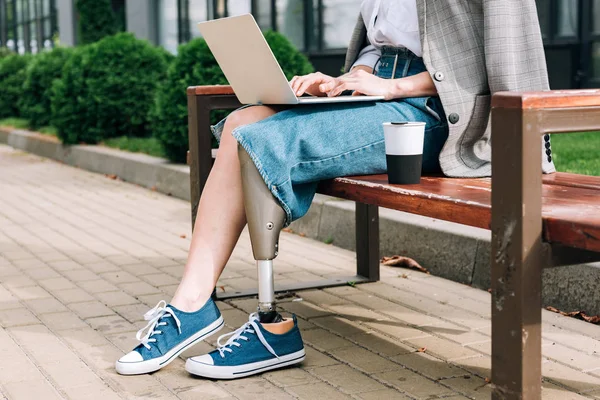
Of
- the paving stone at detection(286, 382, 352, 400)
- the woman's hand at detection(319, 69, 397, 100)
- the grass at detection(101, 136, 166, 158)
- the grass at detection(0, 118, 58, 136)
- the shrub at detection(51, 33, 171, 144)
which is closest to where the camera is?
the paving stone at detection(286, 382, 352, 400)

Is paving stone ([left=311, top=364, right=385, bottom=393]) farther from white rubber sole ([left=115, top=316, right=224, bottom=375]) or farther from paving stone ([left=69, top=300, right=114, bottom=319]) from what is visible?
paving stone ([left=69, top=300, right=114, bottom=319])

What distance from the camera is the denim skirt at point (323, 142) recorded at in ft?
9.08

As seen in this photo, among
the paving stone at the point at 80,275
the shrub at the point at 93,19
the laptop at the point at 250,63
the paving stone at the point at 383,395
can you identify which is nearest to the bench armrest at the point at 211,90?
the laptop at the point at 250,63

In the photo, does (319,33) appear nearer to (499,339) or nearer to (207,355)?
(207,355)

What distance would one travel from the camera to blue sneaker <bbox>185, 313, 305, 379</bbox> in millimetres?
2889

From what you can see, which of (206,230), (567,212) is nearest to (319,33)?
(206,230)

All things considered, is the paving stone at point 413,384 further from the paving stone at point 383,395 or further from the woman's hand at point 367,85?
the woman's hand at point 367,85

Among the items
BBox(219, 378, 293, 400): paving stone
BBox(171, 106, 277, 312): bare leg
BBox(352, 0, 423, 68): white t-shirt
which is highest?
BBox(352, 0, 423, 68): white t-shirt

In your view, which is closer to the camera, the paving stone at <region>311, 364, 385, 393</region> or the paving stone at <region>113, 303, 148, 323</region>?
the paving stone at <region>311, 364, 385, 393</region>

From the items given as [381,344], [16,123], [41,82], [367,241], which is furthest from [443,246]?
[16,123]

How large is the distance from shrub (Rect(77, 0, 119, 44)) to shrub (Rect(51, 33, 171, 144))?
30.5 feet

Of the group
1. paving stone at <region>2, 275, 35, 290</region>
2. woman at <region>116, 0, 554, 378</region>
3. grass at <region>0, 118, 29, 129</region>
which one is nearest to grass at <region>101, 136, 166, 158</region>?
grass at <region>0, 118, 29, 129</region>

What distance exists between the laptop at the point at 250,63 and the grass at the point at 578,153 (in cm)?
245

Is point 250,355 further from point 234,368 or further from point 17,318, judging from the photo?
point 17,318
